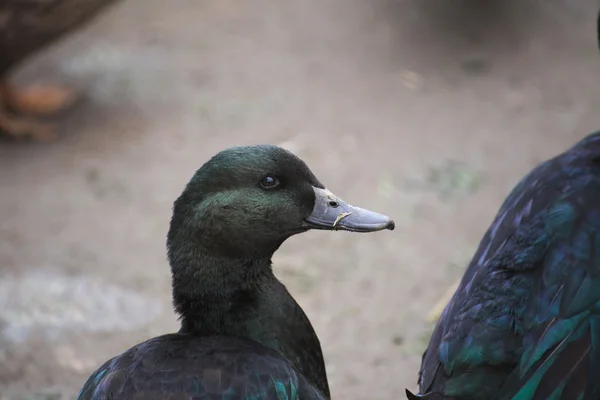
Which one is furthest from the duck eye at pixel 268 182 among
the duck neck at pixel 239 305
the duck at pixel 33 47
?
the duck at pixel 33 47

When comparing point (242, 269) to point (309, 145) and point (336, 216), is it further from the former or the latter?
point (309, 145)

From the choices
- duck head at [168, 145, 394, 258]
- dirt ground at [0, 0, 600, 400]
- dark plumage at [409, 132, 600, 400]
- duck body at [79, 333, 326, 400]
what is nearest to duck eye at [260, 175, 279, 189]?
duck head at [168, 145, 394, 258]

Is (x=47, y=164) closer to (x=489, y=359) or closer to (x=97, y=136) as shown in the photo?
(x=97, y=136)

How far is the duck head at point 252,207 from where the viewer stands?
3258 mm

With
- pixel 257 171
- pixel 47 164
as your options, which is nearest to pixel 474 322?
Answer: pixel 257 171

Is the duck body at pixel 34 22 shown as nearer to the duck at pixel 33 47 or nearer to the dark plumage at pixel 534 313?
the duck at pixel 33 47

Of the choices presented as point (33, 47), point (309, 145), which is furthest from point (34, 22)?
point (309, 145)

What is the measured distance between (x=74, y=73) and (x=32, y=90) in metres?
0.51

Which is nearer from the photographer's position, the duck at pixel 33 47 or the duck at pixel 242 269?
the duck at pixel 242 269

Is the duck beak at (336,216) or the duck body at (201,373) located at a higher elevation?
the duck beak at (336,216)

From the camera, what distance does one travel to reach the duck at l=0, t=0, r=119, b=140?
6277mm

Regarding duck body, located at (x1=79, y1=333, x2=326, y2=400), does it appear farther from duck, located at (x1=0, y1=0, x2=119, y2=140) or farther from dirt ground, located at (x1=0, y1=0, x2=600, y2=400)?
duck, located at (x1=0, y1=0, x2=119, y2=140)

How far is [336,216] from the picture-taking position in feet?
11.1

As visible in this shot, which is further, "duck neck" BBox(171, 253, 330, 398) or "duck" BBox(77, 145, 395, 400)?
"duck neck" BBox(171, 253, 330, 398)
